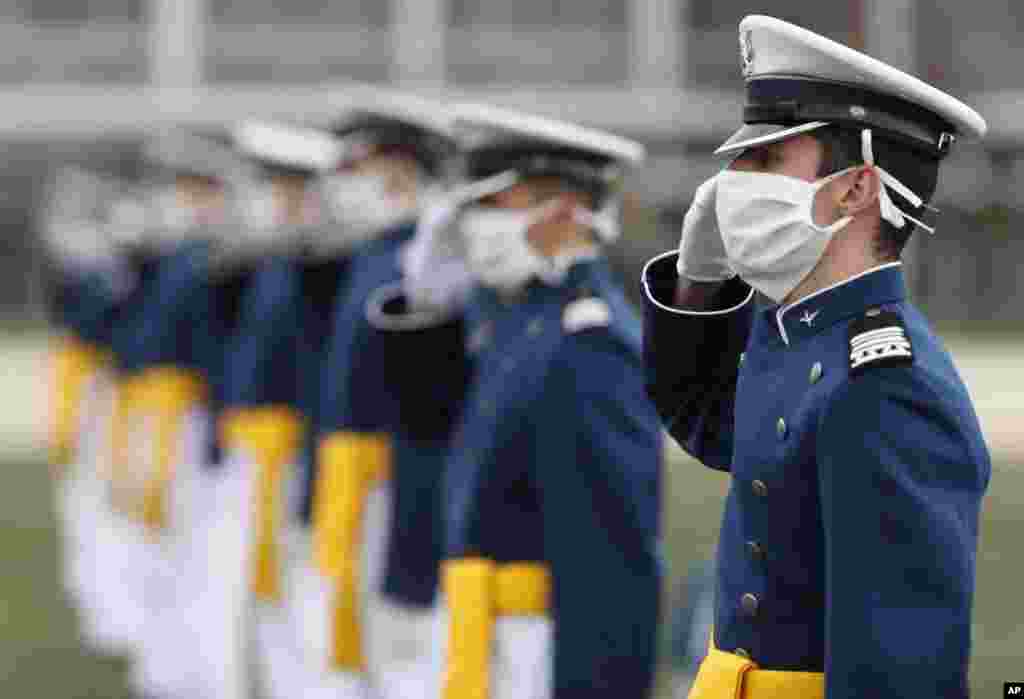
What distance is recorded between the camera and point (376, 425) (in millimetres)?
7547

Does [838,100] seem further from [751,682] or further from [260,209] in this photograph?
[260,209]

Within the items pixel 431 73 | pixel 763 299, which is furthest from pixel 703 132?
pixel 763 299

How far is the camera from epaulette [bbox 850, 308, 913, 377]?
135 inches

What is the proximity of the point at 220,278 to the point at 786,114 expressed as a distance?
683 cm

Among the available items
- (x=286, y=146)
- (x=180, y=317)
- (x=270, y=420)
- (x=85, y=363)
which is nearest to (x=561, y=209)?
(x=270, y=420)

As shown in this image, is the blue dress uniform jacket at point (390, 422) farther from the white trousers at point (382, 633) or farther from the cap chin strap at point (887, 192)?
the cap chin strap at point (887, 192)

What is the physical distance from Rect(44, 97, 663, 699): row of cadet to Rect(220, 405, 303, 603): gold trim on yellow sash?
0.01 meters

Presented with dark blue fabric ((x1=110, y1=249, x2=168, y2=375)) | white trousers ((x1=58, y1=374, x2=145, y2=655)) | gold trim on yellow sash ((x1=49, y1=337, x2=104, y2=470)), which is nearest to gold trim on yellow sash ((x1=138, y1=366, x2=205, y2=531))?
dark blue fabric ((x1=110, y1=249, x2=168, y2=375))

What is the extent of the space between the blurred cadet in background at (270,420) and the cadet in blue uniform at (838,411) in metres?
4.88

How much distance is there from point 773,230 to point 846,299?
0.48 ft

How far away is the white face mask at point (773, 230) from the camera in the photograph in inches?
141

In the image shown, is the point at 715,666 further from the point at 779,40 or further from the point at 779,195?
the point at 779,40

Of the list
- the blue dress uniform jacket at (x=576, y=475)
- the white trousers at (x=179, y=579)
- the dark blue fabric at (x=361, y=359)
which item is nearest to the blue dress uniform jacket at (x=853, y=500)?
the blue dress uniform jacket at (x=576, y=475)

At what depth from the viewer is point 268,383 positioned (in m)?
8.98
